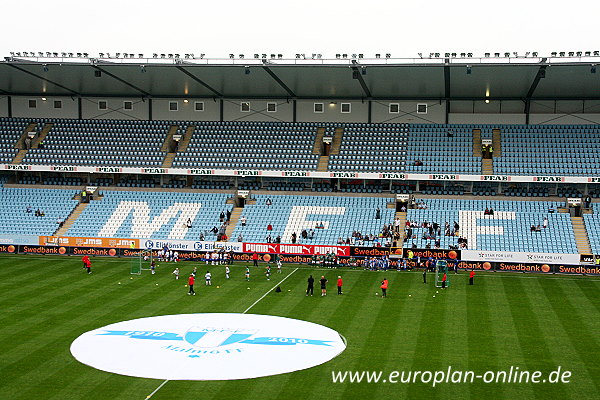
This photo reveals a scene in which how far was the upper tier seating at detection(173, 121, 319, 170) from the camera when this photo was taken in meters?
61.2

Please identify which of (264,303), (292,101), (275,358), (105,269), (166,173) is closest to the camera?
(275,358)

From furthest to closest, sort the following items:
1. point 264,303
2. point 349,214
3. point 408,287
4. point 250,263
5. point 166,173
→ 1. point 166,173
2. point 349,214
3. point 250,263
4. point 408,287
5. point 264,303

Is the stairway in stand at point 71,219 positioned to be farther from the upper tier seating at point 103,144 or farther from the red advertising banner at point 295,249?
the red advertising banner at point 295,249

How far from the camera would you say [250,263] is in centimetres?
5116

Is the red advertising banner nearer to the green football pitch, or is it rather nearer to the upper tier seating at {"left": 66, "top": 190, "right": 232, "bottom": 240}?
the green football pitch

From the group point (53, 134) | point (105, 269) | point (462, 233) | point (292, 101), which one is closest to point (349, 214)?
point (462, 233)

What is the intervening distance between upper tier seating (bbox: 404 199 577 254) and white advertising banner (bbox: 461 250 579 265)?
1.35 m

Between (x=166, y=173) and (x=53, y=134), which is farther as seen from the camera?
(x=53, y=134)

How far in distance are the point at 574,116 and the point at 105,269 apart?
139 ft

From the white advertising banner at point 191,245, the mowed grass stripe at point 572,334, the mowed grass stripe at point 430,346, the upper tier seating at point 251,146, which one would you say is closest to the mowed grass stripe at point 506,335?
the mowed grass stripe at point 572,334

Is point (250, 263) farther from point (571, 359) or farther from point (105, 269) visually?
point (571, 359)

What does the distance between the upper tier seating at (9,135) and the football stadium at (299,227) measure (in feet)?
0.73

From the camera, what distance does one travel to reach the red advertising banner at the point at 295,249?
5022 cm

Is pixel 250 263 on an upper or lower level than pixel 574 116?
lower
